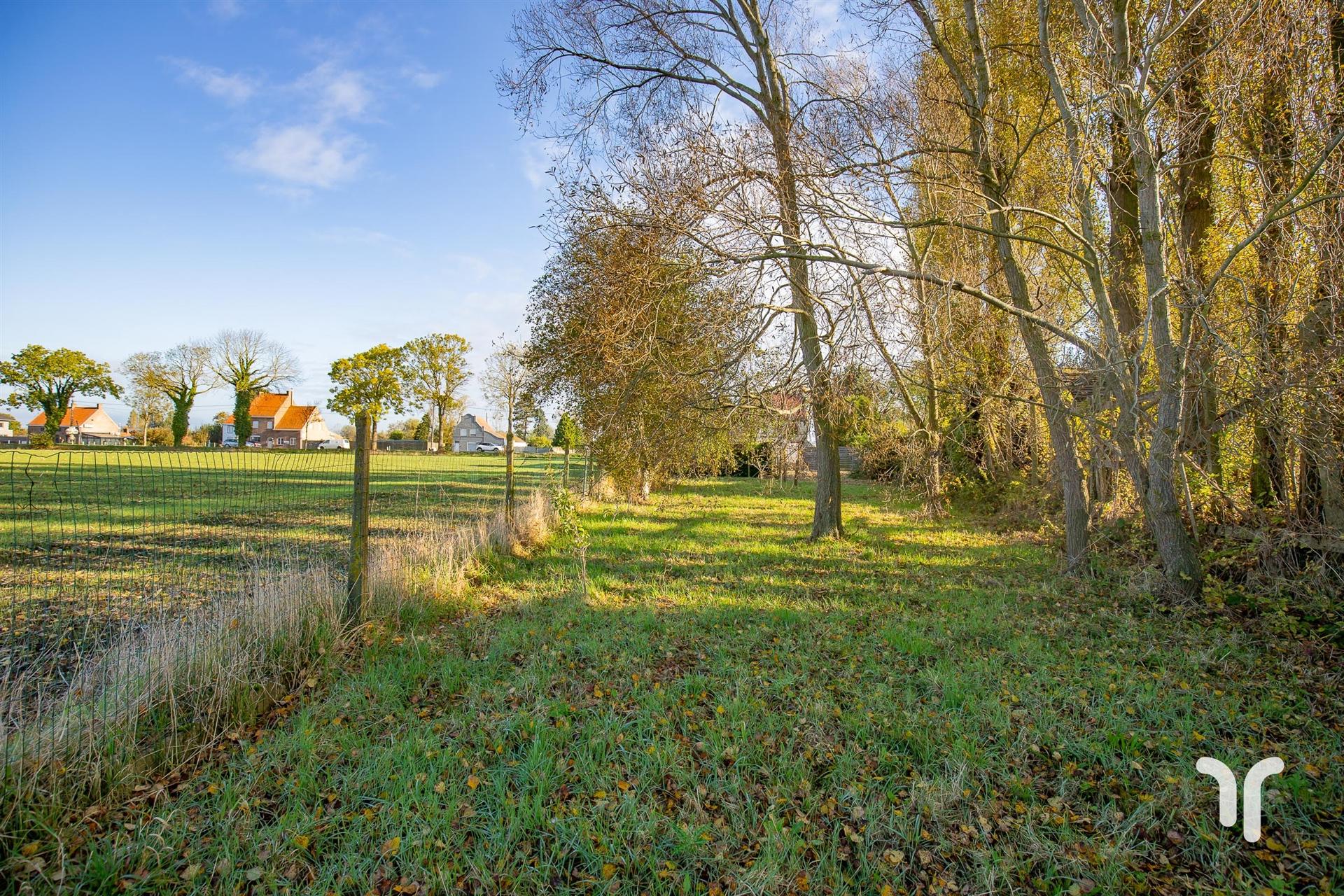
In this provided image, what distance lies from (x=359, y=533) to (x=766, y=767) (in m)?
3.50

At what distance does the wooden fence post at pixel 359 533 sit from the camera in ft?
15.3

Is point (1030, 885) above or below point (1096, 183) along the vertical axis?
below

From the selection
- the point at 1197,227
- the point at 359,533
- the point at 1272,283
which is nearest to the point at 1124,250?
the point at 1197,227

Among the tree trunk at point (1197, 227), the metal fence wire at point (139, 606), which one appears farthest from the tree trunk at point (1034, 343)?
the metal fence wire at point (139, 606)

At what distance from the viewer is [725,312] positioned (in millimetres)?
6621

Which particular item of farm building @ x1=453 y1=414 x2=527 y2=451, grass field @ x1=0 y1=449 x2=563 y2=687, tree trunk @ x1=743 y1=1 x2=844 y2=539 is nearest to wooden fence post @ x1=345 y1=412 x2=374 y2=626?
grass field @ x1=0 y1=449 x2=563 y2=687

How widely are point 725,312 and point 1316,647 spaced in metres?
5.54

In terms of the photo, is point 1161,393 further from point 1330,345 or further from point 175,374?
point 175,374

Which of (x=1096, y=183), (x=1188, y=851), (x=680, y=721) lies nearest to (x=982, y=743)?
(x=1188, y=851)

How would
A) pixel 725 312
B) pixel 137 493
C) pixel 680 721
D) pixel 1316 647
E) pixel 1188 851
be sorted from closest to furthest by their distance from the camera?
pixel 1188 851
pixel 680 721
pixel 1316 647
pixel 725 312
pixel 137 493

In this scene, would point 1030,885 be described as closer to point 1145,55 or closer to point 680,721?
point 680,721

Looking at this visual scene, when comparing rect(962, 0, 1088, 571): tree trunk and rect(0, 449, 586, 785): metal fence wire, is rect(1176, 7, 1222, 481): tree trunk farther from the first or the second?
rect(0, 449, 586, 785): metal fence wire

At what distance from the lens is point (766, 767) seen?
3.01m

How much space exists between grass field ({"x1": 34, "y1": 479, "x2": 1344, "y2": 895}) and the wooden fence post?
0.37 meters
